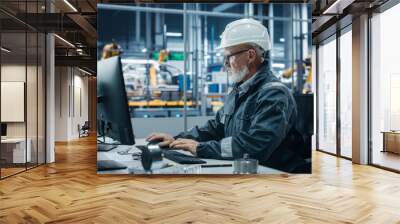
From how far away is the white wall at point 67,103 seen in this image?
1481 cm

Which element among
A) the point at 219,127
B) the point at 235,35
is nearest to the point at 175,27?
the point at 235,35

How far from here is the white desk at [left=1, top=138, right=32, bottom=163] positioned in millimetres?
6695

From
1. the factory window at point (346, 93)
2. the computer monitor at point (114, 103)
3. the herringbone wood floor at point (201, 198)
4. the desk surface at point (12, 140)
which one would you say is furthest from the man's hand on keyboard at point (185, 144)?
the factory window at point (346, 93)

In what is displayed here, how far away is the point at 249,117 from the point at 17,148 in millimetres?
4153

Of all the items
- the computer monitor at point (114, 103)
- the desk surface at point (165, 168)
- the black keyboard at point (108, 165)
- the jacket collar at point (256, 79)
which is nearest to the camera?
the computer monitor at point (114, 103)

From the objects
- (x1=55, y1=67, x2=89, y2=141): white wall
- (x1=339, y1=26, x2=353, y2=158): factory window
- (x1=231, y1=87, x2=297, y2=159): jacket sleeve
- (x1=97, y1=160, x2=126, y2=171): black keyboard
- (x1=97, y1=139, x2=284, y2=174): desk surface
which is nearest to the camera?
(x1=231, y1=87, x2=297, y2=159): jacket sleeve

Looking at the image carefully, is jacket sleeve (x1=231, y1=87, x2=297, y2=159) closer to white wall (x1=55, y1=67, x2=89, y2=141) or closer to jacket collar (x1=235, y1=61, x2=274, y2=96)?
jacket collar (x1=235, y1=61, x2=274, y2=96)

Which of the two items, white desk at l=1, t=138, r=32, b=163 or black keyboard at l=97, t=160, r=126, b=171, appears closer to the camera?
black keyboard at l=97, t=160, r=126, b=171

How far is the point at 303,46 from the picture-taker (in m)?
6.17

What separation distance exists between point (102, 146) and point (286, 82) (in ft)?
9.78

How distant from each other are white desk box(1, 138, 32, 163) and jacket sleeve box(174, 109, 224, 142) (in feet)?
9.60

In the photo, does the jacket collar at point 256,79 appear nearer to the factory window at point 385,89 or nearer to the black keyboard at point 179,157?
the black keyboard at point 179,157

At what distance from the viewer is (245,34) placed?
6.06 metres

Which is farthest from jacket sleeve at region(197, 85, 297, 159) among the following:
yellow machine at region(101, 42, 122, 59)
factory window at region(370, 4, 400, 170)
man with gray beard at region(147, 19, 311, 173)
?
factory window at region(370, 4, 400, 170)
